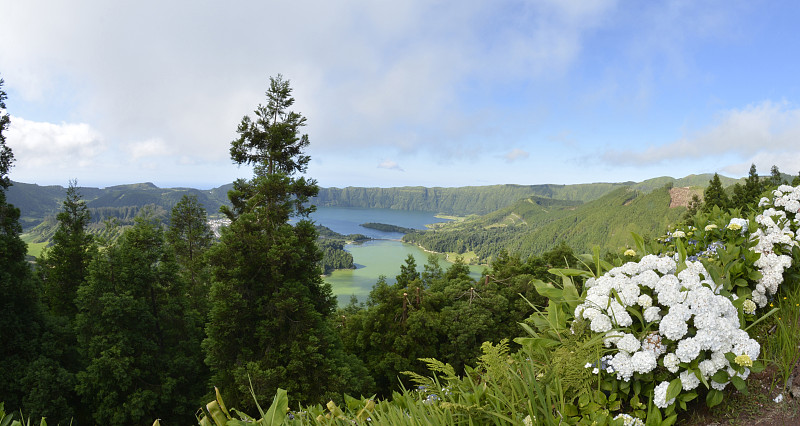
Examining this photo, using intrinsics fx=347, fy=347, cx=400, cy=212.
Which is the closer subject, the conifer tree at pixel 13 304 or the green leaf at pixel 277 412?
the green leaf at pixel 277 412

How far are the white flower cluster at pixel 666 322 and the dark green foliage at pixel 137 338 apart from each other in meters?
13.7

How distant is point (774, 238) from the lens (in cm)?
287

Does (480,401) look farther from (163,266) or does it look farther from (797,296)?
(163,266)

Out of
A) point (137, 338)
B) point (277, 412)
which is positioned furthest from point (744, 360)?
point (137, 338)

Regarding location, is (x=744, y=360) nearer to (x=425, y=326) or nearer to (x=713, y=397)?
(x=713, y=397)

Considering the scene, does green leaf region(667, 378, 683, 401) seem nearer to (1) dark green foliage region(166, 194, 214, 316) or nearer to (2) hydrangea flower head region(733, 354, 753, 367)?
(2) hydrangea flower head region(733, 354, 753, 367)

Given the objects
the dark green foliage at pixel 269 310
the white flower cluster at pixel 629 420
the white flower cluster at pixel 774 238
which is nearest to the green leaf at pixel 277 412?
the white flower cluster at pixel 629 420

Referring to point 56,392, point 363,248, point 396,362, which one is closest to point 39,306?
point 56,392

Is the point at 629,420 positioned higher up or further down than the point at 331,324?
higher up

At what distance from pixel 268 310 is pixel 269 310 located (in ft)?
0.11

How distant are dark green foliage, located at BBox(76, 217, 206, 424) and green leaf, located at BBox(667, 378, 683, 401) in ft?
45.4

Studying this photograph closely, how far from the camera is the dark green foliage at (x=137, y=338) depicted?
10875mm

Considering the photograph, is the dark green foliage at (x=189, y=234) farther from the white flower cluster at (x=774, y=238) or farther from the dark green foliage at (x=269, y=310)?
the white flower cluster at (x=774, y=238)

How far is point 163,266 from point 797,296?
16.4 m
